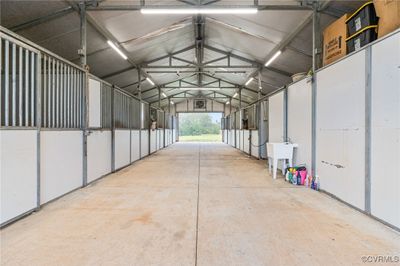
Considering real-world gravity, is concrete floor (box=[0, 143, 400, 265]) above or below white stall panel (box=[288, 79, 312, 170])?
below

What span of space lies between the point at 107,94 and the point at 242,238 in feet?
14.4

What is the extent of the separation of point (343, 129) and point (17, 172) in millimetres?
3784

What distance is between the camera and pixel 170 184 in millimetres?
4320

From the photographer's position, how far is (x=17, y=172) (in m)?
2.55

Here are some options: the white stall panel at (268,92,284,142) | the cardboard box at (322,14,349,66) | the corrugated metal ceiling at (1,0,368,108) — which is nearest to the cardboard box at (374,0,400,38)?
the cardboard box at (322,14,349,66)

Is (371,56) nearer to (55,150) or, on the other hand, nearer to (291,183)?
(291,183)

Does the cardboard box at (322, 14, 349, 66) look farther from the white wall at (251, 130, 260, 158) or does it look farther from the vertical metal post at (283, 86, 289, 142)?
the white wall at (251, 130, 260, 158)

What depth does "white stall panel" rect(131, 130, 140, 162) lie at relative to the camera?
722cm

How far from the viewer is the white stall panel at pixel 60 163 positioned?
3.09m

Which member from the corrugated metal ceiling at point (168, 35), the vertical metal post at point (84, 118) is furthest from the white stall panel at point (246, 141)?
the vertical metal post at point (84, 118)

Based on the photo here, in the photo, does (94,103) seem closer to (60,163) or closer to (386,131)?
(60,163)

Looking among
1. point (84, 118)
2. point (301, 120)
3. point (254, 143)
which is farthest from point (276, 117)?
point (84, 118)

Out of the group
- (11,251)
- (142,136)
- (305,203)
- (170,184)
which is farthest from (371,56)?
(142,136)

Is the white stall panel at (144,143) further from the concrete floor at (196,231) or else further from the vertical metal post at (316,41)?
the vertical metal post at (316,41)
